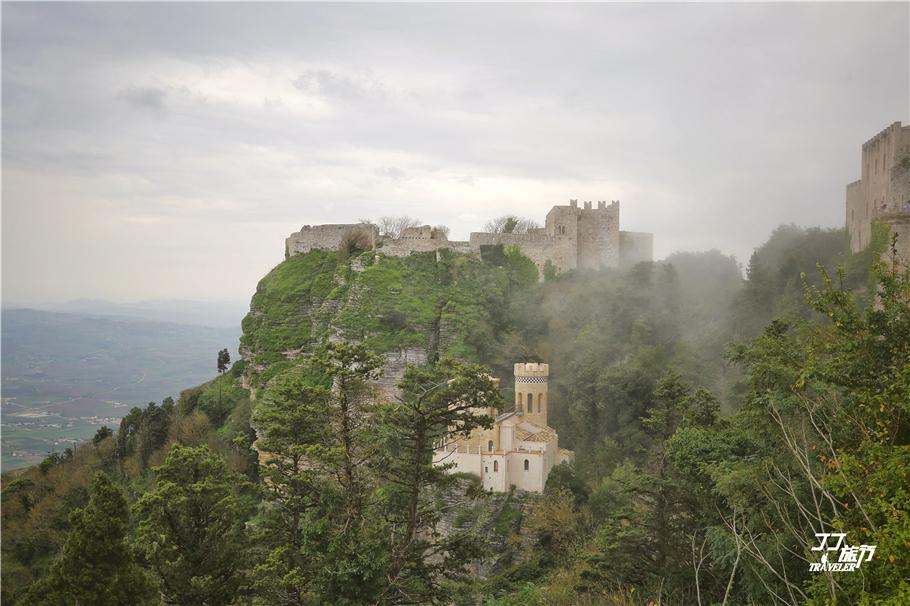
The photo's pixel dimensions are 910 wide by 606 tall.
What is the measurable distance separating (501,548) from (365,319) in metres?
17.4

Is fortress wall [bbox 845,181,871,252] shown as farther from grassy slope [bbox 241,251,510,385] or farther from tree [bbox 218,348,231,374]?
tree [bbox 218,348,231,374]

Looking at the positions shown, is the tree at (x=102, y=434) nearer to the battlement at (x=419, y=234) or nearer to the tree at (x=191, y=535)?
the battlement at (x=419, y=234)

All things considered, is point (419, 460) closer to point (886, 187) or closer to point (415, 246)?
point (886, 187)

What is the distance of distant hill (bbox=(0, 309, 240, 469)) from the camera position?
46.2m

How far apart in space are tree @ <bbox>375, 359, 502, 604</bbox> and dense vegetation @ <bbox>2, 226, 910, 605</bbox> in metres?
0.05

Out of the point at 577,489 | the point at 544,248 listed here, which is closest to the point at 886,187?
the point at 577,489

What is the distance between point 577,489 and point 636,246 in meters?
24.2

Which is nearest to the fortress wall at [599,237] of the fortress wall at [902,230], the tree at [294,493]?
the fortress wall at [902,230]

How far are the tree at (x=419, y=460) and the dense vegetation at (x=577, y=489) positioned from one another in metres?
0.05

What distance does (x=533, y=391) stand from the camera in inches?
1283

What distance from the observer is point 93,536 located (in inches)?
615

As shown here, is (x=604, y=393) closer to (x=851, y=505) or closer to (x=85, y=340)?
(x=851, y=505)

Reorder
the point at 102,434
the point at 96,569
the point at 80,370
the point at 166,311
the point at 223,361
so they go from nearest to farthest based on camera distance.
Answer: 1. the point at 96,569
2. the point at 223,361
3. the point at 102,434
4. the point at 80,370
5. the point at 166,311

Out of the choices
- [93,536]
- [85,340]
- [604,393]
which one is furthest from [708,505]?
[85,340]
